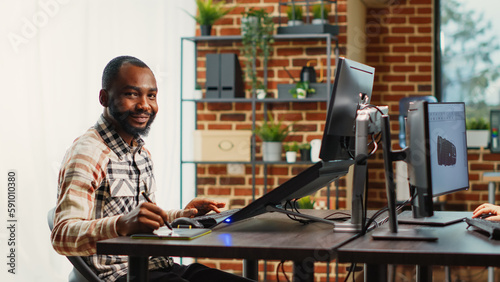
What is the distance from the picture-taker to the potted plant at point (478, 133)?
5.58m

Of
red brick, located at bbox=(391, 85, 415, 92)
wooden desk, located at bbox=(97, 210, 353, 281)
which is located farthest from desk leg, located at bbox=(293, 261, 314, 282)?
red brick, located at bbox=(391, 85, 415, 92)

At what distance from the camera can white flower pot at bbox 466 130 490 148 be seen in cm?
558

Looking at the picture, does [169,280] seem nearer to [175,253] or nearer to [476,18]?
[175,253]

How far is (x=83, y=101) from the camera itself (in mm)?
3338

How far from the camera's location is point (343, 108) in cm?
186

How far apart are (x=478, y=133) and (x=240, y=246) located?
4527 mm

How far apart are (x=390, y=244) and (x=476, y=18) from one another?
4.87 m

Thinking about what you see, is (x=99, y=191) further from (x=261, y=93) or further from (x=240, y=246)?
(x=261, y=93)

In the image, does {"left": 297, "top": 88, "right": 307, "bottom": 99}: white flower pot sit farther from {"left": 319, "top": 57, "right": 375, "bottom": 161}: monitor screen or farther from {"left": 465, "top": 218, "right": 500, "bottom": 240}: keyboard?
{"left": 465, "top": 218, "right": 500, "bottom": 240}: keyboard

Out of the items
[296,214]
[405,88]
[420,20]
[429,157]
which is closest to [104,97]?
[296,214]

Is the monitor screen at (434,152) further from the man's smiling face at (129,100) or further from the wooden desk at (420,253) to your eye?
the man's smiling face at (129,100)

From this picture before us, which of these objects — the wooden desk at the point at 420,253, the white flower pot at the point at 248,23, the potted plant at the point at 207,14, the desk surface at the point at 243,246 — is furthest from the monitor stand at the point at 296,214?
the potted plant at the point at 207,14

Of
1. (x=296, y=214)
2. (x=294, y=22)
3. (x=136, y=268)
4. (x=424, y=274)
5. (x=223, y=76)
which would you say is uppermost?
(x=294, y=22)

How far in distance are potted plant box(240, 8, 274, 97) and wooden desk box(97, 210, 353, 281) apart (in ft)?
9.26
